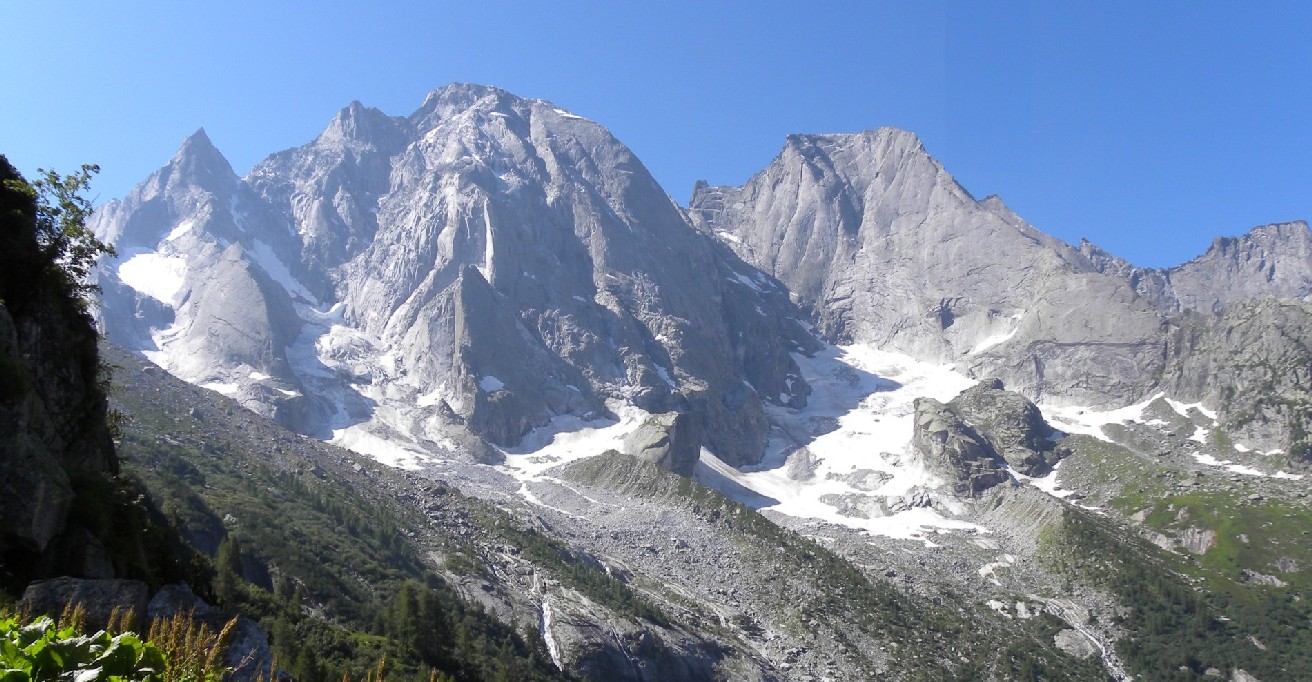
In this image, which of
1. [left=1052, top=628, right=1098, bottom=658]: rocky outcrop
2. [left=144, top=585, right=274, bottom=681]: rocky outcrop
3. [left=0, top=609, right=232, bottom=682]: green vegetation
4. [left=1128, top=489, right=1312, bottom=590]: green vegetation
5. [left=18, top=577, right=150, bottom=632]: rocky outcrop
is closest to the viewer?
[left=0, top=609, right=232, bottom=682]: green vegetation

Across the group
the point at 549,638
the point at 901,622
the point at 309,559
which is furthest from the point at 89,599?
the point at 901,622

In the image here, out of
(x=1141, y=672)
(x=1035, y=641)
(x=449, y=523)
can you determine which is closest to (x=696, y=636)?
(x=449, y=523)

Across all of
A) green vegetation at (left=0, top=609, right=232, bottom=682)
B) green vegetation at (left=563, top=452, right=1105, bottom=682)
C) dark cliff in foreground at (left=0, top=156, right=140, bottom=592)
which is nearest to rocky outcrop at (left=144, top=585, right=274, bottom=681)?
dark cliff in foreground at (left=0, top=156, right=140, bottom=592)

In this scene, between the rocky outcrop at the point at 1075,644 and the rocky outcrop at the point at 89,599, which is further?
the rocky outcrop at the point at 1075,644

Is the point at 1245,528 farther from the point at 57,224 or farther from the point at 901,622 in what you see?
the point at 57,224

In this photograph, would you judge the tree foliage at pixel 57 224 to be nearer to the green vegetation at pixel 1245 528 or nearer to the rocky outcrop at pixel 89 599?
the rocky outcrop at pixel 89 599

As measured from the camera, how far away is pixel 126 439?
395 ft

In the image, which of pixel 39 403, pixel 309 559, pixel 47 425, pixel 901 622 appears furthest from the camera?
pixel 901 622

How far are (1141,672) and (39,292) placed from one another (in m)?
159

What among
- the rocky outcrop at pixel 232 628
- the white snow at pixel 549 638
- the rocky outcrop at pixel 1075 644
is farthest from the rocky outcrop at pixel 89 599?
the rocky outcrop at pixel 1075 644

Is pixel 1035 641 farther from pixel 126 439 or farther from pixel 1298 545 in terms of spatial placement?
pixel 126 439

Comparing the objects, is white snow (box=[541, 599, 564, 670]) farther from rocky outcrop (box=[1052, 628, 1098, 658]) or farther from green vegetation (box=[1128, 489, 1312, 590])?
green vegetation (box=[1128, 489, 1312, 590])

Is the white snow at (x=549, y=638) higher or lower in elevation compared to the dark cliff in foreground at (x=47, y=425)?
lower

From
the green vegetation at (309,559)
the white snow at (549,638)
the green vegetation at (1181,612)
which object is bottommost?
the white snow at (549,638)
